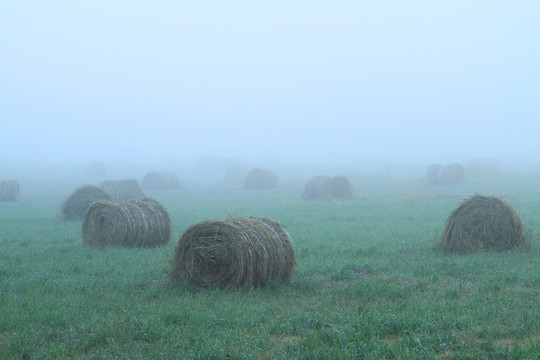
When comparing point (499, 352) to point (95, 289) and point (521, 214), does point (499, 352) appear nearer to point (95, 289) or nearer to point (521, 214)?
point (95, 289)

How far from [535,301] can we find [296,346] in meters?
3.56

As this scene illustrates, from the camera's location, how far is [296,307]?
755cm

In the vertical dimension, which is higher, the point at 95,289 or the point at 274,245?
A: the point at 274,245

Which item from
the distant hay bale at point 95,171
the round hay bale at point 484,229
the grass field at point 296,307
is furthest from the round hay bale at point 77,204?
the distant hay bale at point 95,171

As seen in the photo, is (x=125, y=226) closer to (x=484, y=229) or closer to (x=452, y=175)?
(x=484, y=229)

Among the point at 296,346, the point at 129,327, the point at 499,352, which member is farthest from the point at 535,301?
the point at 129,327

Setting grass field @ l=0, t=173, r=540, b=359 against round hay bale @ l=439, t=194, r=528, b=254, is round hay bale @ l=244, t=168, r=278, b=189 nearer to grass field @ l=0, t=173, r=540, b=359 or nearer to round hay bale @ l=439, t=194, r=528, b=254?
grass field @ l=0, t=173, r=540, b=359

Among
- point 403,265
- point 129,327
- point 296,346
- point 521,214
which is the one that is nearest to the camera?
point 296,346

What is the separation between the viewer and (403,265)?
10172 mm

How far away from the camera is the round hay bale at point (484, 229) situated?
1160 cm

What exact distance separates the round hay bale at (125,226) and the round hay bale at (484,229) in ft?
21.9

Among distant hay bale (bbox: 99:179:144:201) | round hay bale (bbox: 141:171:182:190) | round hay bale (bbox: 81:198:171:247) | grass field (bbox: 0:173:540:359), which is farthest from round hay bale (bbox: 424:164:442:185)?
round hay bale (bbox: 81:198:171:247)

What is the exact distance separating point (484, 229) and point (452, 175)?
1051 inches

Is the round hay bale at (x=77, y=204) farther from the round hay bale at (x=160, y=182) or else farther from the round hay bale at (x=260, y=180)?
the round hay bale at (x=160, y=182)
